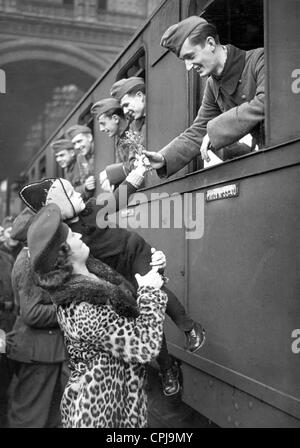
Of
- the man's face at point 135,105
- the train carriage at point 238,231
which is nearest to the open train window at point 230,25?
the train carriage at point 238,231

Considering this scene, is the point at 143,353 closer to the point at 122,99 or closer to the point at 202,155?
the point at 202,155

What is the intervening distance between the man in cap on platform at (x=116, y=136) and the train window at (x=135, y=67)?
25 centimetres

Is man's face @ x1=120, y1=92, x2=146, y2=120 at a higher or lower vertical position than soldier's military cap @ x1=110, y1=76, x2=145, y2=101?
lower

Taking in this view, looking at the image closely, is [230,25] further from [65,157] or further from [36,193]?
[65,157]

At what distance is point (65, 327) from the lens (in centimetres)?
177

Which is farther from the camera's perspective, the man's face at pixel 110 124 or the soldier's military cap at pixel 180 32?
the man's face at pixel 110 124

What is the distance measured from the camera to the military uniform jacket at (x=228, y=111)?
6.33 feet

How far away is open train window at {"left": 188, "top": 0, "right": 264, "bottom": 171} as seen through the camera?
2.11 m

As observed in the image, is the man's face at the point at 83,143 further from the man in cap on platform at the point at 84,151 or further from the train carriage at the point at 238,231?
the train carriage at the point at 238,231

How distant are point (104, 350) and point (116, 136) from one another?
132cm

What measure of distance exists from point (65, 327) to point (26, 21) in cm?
171

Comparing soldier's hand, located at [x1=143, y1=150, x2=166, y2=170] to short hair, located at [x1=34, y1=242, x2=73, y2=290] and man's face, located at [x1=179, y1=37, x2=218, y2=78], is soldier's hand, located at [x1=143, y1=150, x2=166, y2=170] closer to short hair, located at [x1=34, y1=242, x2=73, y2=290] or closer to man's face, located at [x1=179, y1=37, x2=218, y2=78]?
man's face, located at [x1=179, y1=37, x2=218, y2=78]

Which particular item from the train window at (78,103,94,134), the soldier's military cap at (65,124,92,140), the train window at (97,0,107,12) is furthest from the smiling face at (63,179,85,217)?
the train window at (78,103,94,134)

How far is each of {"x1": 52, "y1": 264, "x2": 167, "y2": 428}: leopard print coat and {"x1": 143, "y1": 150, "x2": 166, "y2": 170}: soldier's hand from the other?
25.9 inches
